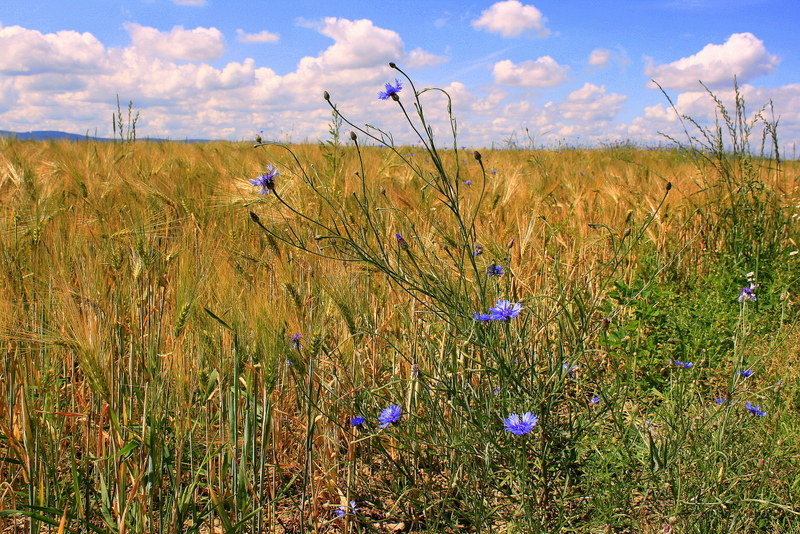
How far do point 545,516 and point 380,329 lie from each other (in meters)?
0.73

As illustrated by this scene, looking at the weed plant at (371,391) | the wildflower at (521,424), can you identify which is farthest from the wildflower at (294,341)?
the wildflower at (521,424)

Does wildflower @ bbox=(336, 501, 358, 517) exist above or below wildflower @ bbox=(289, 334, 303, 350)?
below

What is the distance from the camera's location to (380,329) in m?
1.62

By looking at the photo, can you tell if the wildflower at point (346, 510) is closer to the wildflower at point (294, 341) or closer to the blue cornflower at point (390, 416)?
the blue cornflower at point (390, 416)

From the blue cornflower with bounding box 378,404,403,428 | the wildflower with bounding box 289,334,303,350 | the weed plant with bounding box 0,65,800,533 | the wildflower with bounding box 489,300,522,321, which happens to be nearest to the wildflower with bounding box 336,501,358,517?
the weed plant with bounding box 0,65,800,533

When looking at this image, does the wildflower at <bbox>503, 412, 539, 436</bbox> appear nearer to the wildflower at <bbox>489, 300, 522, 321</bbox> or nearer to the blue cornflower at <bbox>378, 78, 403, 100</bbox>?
the wildflower at <bbox>489, 300, 522, 321</bbox>

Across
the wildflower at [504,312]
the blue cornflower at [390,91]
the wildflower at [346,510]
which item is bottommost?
the wildflower at [346,510]

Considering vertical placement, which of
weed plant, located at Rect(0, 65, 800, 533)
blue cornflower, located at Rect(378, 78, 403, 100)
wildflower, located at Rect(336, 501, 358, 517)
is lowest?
wildflower, located at Rect(336, 501, 358, 517)

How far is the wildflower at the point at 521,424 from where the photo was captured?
929mm

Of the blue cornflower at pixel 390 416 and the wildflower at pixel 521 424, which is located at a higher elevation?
the wildflower at pixel 521 424

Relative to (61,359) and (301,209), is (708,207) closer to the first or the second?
(301,209)

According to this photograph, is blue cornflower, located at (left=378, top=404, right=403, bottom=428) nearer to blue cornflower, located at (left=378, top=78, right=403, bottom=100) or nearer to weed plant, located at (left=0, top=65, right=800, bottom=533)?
weed plant, located at (left=0, top=65, right=800, bottom=533)

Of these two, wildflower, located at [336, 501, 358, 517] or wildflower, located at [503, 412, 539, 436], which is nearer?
wildflower, located at [503, 412, 539, 436]

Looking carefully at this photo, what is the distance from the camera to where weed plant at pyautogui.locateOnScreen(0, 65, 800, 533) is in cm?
105
